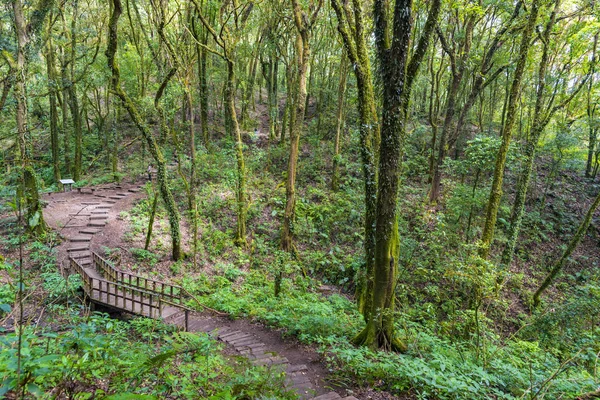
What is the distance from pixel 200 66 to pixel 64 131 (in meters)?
9.83

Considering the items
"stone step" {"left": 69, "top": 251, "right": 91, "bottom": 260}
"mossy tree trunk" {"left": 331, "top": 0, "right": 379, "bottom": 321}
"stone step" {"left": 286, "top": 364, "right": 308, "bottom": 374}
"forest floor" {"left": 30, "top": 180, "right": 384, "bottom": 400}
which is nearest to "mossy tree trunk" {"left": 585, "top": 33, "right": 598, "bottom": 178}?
"mossy tree trunk" {"left": 331, "top": 0, "right": 379, "bottom": 321}

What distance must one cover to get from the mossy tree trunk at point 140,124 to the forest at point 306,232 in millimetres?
76

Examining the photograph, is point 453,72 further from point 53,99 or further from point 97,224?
point 53,99

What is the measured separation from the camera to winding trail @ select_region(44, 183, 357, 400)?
502 centimetres

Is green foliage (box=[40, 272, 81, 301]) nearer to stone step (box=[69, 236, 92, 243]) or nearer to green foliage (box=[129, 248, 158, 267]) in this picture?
green foliage (box=[129, 248, 158, 267])

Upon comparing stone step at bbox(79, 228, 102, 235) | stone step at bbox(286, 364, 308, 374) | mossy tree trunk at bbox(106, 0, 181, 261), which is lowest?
stone step at bbox(286, 364, 308, 374)

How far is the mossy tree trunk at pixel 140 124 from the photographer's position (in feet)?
28.7

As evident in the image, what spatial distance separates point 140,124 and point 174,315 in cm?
584

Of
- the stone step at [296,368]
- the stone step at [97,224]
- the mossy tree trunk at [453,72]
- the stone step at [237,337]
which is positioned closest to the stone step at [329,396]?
the stone step at [296,368]

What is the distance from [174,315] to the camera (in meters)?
8.03

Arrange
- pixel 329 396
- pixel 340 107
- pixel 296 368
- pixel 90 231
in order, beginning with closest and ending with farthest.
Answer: pixel 329 396 < pixel 296 368 < pixel 90 231 < pixel 340 107

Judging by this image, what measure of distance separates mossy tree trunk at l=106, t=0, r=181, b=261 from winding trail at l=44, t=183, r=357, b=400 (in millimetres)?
2376

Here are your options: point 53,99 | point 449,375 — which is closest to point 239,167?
point 449,375

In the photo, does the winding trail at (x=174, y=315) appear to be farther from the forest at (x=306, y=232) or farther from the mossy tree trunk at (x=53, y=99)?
the mossy tree trunk at (x=53, y=99)
